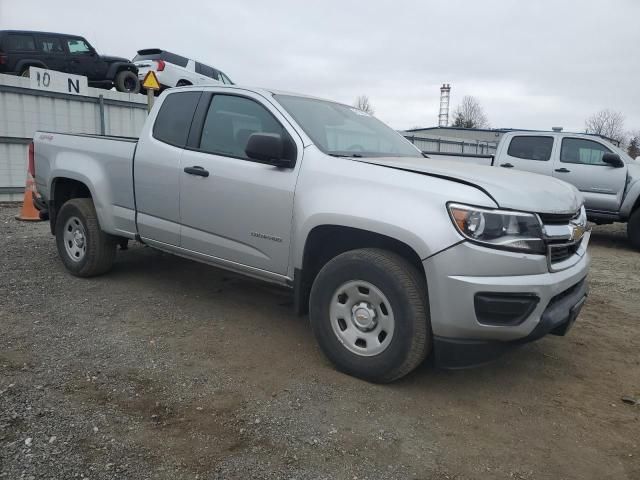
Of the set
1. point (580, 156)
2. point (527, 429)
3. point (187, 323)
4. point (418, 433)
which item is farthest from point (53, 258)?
point (580, 156)

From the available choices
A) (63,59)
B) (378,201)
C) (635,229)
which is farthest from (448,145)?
(378,201)

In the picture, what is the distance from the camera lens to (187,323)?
427 cm

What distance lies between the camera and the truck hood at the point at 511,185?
9.57ft

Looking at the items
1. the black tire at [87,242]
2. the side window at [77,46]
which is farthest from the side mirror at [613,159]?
the side window at [77,46]

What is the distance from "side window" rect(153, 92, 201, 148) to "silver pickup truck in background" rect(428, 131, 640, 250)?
4916mm

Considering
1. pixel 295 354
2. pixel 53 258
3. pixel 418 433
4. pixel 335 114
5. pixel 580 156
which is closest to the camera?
pixel 418 433

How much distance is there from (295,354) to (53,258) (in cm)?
388

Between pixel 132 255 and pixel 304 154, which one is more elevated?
pixel 304 154

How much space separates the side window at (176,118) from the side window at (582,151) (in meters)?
7.40

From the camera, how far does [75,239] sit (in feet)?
17.6

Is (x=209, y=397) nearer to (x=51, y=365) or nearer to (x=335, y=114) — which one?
(x=51, y=365)

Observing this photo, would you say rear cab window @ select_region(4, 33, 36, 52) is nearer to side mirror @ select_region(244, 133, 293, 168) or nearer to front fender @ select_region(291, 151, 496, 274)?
side mirror @ select_region(244, 133, 293, 168)

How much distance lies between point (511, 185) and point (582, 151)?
7354 mm

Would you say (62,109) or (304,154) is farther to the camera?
(62,109)
